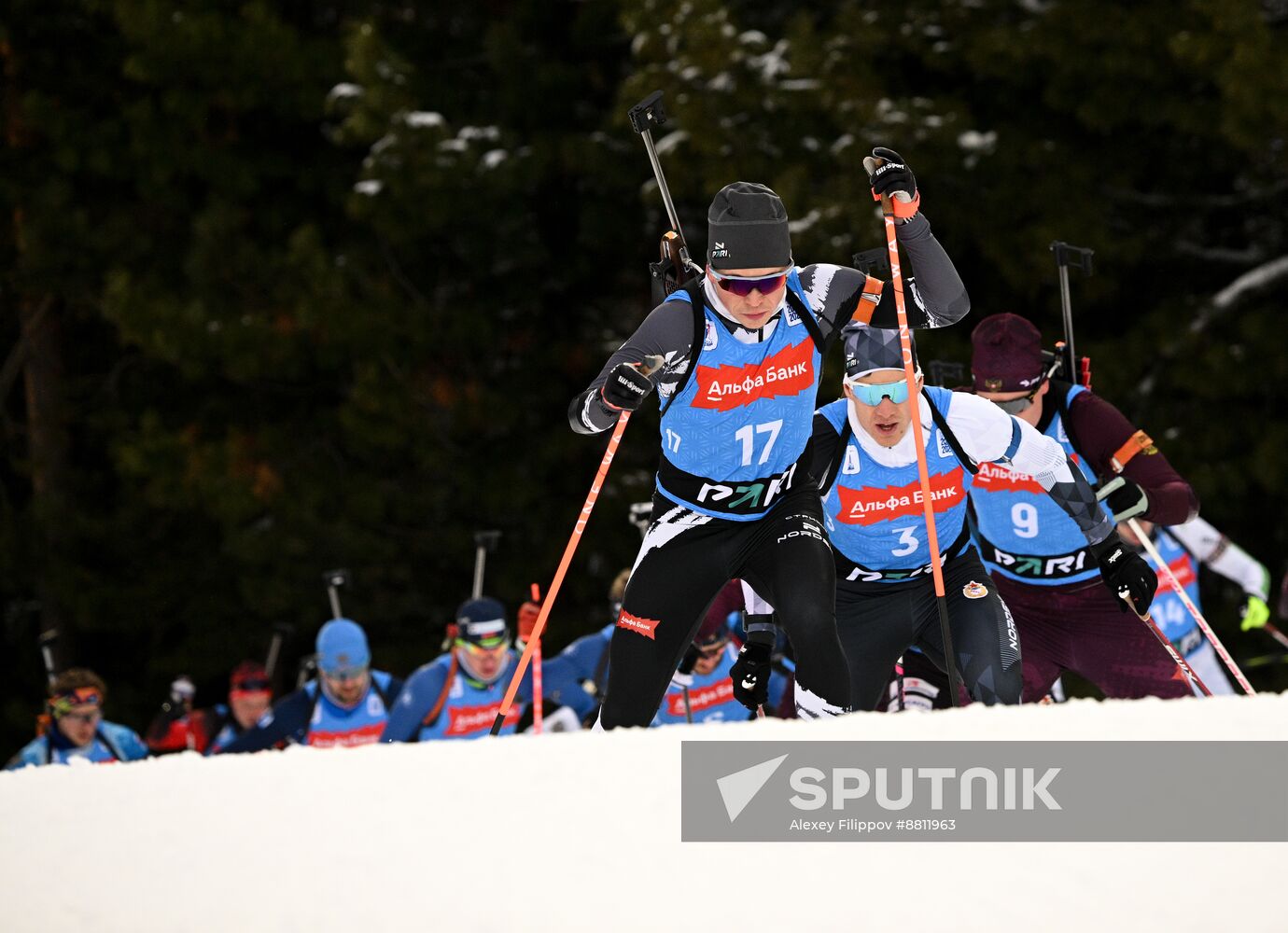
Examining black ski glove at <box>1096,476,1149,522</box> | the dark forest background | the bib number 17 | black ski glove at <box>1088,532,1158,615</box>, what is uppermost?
the dark forest background

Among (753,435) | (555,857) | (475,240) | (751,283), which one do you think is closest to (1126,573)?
(753,435)

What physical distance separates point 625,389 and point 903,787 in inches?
51.6

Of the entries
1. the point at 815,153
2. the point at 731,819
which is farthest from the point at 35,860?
the point at 815,153

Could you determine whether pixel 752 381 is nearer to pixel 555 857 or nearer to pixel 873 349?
pixel 873 349

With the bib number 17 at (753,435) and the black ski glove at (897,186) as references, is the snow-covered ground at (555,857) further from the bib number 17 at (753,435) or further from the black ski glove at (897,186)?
the black ski glove at (897,186)

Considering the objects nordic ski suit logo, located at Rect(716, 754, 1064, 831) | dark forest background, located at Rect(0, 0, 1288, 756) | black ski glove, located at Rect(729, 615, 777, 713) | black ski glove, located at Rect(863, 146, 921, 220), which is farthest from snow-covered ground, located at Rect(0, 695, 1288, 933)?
dark forest background, located at Rect(0, 0, 1288, 756)

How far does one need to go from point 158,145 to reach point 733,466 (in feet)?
35.0

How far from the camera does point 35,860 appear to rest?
369 cm

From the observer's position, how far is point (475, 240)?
13766 millimetres

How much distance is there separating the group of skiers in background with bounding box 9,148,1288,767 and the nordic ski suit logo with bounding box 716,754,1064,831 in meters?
0.97

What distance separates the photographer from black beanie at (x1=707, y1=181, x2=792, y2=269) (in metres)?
4.50

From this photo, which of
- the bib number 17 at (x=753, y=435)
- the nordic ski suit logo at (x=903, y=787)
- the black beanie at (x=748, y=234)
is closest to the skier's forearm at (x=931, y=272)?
the black beanie at (x=748, y=234)

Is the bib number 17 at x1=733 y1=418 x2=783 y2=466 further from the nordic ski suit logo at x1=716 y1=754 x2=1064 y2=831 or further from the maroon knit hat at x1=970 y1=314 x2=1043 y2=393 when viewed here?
the nordic ski suit logo at x1=716 y1=754 x2=1064 y2=831

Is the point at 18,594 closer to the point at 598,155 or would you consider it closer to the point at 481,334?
the point at 481,334
